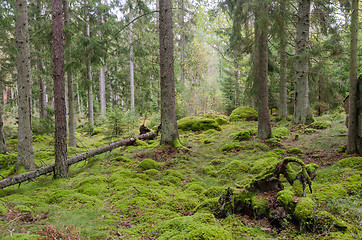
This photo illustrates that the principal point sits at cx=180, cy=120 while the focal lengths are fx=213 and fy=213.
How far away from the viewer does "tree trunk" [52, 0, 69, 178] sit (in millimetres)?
5906

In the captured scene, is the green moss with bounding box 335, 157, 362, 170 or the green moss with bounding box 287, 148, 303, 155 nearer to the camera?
the green moss with bounding box 335, 157, 362, 170

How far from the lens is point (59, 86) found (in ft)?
19.6

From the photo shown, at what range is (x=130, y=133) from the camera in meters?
11.9

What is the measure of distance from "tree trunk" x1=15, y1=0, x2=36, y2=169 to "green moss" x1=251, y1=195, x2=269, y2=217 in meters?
6.75

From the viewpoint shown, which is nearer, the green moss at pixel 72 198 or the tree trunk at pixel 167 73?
the green moss at pixel 72 198

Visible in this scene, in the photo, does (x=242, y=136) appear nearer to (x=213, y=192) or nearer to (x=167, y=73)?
(x=167, y=73)

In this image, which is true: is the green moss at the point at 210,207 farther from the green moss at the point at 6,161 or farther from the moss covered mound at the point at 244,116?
the moss covered mound at the point at 244,116

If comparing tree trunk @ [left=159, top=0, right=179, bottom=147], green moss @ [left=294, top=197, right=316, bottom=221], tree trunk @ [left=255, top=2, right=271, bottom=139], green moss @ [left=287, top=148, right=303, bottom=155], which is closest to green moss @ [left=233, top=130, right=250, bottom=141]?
tree trunk @ [left=255, top=2, right=271, bottom=139]

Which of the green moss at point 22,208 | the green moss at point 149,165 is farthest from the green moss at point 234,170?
the green moss at point 22,208

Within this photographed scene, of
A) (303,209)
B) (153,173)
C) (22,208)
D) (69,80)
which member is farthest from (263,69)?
(69,80)

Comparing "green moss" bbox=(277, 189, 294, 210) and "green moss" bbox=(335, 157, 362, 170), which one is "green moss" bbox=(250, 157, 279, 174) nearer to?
"green moss" bbox=(335, 157, 362, 170)

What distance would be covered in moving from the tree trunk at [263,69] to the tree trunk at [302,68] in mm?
2715

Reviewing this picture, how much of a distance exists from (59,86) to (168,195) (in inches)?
168

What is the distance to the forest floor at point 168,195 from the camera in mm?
2945
